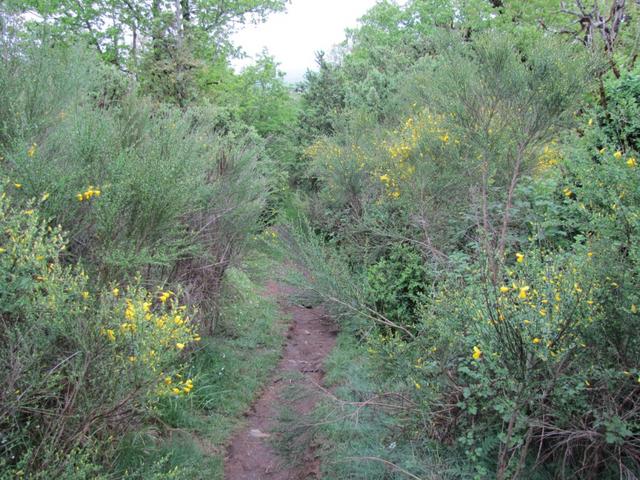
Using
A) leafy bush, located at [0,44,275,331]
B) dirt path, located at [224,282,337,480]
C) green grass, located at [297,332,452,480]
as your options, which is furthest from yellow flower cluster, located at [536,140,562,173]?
leafy bush, located at [0,44,275,331]

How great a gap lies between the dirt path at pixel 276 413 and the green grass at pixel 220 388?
0.14 metres

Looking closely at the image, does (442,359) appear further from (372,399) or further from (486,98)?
(486,98)

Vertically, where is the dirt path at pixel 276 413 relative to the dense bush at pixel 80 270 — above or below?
below

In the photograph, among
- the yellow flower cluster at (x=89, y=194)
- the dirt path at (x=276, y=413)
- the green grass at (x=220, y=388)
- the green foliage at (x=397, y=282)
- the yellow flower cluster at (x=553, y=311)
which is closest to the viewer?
the yellow flower cluster at (x=553, y=311)

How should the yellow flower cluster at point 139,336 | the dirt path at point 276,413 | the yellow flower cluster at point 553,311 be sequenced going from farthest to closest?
the dirt path at point 276,413, the yellow flower cluster at point 139,336, the yellow flower cluster at point 553,311

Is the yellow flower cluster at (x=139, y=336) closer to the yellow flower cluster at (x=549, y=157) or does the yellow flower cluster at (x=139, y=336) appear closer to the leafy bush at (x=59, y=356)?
the leafy bush at (x=59, y=356)

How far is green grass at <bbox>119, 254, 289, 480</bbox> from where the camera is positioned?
4797mm

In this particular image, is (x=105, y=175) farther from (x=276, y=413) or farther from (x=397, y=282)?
(x=397, y=282)

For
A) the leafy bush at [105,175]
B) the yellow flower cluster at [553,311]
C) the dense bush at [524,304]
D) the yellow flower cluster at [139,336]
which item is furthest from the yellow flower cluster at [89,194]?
the yellow flower cluster at [553,311]

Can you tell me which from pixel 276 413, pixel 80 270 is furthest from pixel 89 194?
pixel 276 413

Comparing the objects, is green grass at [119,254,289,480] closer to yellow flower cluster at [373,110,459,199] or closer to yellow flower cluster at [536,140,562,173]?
yellow flower cluster at [373,110,459,199]

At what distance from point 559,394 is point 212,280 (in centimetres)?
522

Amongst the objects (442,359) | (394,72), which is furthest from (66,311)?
(394,72)

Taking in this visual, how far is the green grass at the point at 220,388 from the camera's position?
4797 mm
